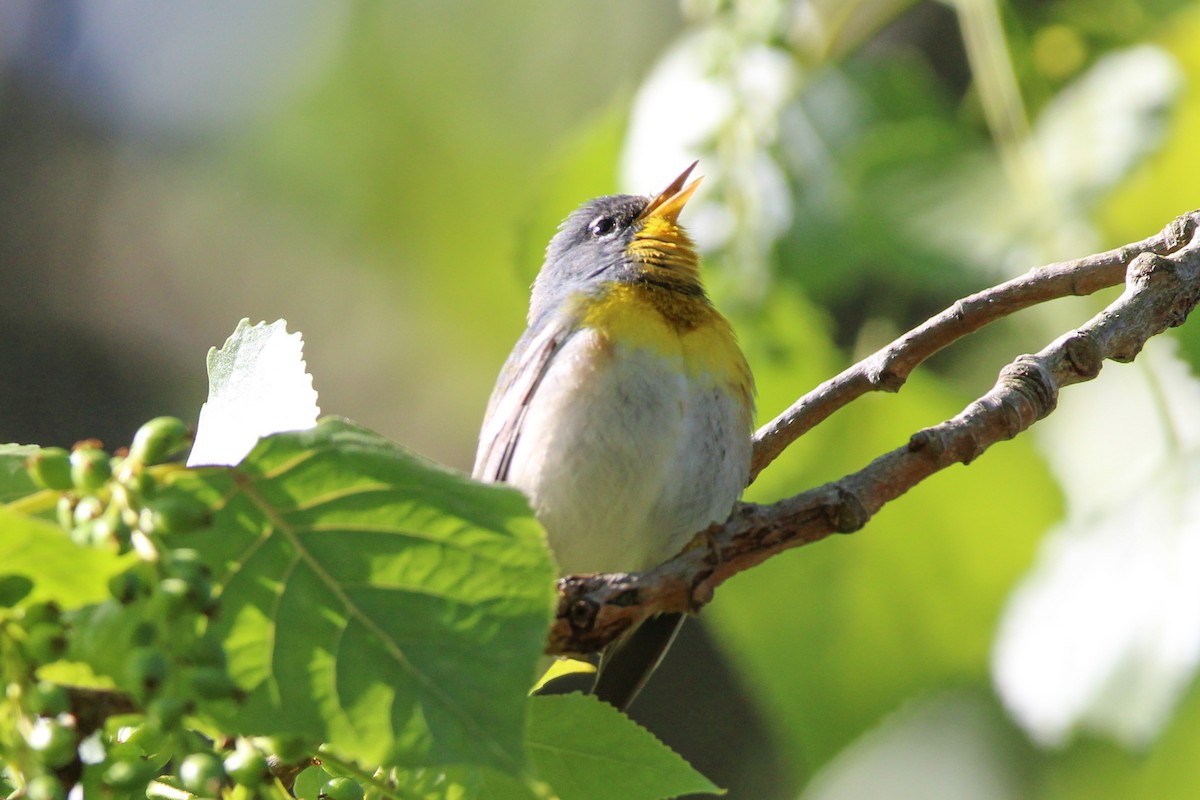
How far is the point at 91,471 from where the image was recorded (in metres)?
1.04

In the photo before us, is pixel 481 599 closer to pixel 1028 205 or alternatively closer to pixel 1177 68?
pixel 1028 205

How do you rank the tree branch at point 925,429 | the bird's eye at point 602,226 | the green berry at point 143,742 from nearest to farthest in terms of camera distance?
the green berry at point 143,742 → the tree branch at point 925,429 → the bird's eye at point 602,226

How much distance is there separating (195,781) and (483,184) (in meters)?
6.09

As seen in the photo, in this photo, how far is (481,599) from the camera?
1.07 meters

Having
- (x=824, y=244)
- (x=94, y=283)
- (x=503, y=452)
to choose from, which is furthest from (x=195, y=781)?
(x=94, y=283)

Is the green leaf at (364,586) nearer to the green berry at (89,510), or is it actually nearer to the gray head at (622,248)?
the green berry at (89,510)

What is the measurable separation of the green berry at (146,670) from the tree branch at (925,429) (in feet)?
2.12

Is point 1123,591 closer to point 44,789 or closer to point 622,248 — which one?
point 622,248

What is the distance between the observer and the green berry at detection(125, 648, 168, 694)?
96cm

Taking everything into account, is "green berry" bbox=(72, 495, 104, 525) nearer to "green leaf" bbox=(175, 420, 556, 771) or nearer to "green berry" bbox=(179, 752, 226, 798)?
"green leaf" bbox=(175, 420, 556, 771)

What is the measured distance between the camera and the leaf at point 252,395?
140cm

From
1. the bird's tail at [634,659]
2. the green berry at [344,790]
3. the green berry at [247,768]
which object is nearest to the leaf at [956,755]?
the bird's tail at [634,659]

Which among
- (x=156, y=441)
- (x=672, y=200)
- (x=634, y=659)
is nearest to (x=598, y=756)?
(x=156, y=441)

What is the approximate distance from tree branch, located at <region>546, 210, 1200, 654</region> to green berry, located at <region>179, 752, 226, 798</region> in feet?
1.93
